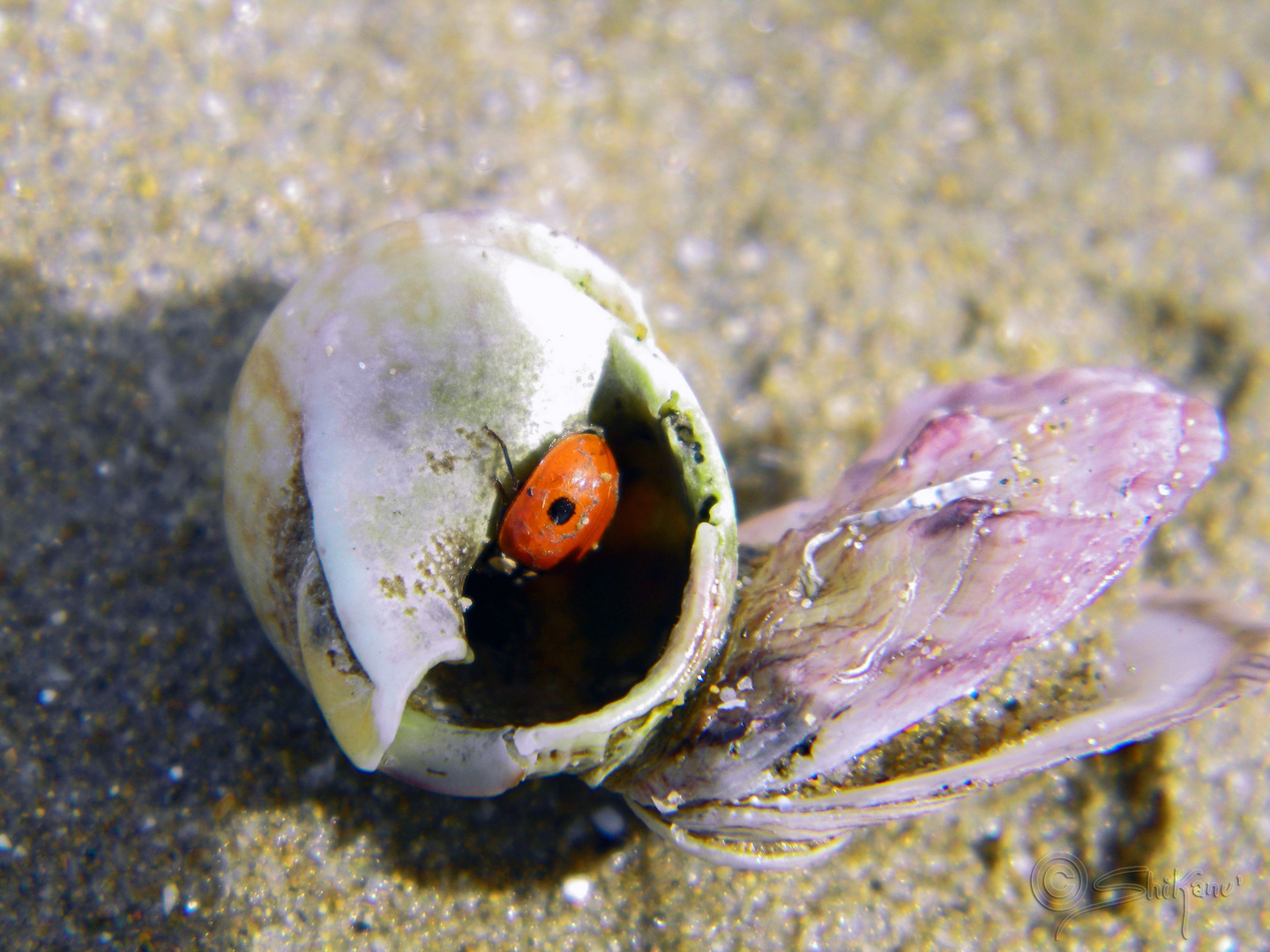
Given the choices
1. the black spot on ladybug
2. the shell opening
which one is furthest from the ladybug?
the shell opening

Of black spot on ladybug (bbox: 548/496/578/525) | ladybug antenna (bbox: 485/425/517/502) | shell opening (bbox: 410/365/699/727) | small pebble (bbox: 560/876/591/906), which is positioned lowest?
small pebble (bbox: 560/876/591/906)

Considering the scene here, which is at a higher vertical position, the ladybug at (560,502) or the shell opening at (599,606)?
the ladybug at (560,502)

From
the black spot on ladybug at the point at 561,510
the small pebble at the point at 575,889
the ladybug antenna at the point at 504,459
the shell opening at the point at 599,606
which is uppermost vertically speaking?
the ladybug antenna at the point at 504,459

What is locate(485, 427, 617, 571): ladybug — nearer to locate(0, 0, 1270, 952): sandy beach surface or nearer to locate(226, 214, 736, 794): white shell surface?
locate(226, 214, 736, 794): white shell surface

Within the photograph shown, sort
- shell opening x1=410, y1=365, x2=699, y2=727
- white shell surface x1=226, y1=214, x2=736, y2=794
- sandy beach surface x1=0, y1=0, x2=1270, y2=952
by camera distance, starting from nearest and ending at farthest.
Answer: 1. white shell surface x1=226, y1=214, x2=736, y2=794
2. shell opening x1=410, y1=365, x2=699, y2=727
3. sandy beach surface x1=0, y1=0, x2=1270, y2=952

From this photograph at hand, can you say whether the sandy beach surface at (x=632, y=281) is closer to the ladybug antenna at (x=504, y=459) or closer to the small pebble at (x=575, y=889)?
the small pebble at (x=575, y=889)

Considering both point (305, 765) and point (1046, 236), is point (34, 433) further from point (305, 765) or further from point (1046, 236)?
point (1046, 236)

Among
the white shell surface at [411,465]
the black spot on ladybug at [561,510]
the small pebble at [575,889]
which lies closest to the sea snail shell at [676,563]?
the white shell surface at [411,465]
